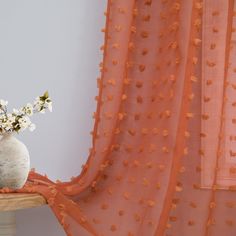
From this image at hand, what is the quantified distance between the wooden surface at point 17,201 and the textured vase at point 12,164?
0.06 m

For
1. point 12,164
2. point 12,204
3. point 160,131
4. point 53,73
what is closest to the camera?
point 12,204

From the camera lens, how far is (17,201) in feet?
4.85

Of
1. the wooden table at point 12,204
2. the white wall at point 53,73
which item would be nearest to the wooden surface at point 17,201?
the wooden table at point 12,204

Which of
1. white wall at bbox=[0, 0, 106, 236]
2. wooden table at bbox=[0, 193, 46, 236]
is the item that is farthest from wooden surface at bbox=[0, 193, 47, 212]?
white wall at bbox=[0, 0, 106, 236]

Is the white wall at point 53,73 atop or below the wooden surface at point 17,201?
atop

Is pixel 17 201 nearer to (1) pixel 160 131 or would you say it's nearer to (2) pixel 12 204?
(2) pixel 12 204

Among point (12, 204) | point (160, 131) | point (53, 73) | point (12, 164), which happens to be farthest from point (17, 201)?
point (53, 73)

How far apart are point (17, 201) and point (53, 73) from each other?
663 millimetres

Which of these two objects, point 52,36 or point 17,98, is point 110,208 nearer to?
point 17,98

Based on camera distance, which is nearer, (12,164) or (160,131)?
(12,164)

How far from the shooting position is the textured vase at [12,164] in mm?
1577

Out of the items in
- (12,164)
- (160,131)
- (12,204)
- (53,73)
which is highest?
(53,73)

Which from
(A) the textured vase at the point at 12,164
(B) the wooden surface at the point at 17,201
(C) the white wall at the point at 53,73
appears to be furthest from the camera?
(C) the white wall at the point at 53,73

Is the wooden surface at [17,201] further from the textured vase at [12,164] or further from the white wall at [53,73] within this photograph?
the white wall at [53,73]
